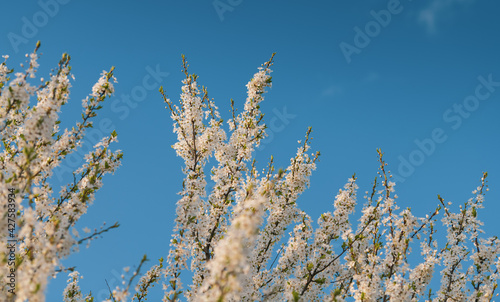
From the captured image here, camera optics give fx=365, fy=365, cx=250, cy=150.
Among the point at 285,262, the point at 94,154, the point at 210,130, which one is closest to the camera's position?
the point at 94,154

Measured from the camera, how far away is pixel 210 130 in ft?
31.3

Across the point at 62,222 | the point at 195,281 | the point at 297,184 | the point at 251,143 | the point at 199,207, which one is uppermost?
the point at 251,143

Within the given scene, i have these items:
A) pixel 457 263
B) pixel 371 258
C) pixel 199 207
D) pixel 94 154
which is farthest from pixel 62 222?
pixel 457 263

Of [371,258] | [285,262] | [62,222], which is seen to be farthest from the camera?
[285,262]

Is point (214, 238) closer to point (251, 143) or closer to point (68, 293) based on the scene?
point (251, 143)

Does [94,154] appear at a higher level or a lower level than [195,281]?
higher

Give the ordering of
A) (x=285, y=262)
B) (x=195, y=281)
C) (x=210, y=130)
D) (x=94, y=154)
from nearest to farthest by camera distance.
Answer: (x=94, y=154) → (x=195, y=281) → (x=285, y=262) → (x=210, y=130)

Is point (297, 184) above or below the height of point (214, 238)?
above

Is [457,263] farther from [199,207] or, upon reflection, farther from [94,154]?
[94,154]

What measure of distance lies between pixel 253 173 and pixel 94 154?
3911mm

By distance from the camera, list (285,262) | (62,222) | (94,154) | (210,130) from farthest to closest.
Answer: (210,130), (285,262), (94,154), (62,222)

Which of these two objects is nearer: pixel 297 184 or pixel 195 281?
pixel 195 281

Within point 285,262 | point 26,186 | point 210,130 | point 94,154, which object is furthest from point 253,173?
point 26,186

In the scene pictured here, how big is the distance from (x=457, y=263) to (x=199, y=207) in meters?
6.15
